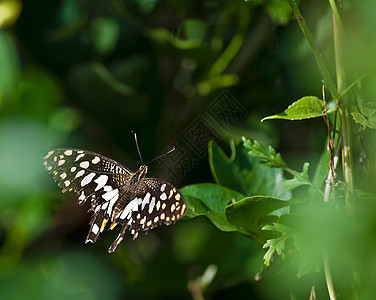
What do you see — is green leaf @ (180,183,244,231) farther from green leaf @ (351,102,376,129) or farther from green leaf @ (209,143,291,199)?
green leaf @ (351,102,376,129)

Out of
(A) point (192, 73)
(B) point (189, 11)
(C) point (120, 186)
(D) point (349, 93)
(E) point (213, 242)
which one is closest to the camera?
(D) point (349, 93)

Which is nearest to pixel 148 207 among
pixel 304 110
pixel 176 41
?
pixel 304 110

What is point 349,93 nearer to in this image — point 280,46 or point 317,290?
point 317,290

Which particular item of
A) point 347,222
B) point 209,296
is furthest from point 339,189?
point 209,296

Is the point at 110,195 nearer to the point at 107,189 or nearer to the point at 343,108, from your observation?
the point at 107,189

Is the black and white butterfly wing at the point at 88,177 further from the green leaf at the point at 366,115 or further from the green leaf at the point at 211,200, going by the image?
the green leaf at the point at 366,115

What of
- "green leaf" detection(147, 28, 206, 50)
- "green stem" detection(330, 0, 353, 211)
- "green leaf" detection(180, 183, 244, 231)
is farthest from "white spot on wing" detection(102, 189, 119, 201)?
"green leaf" detection(147, 28, 206, 50)
